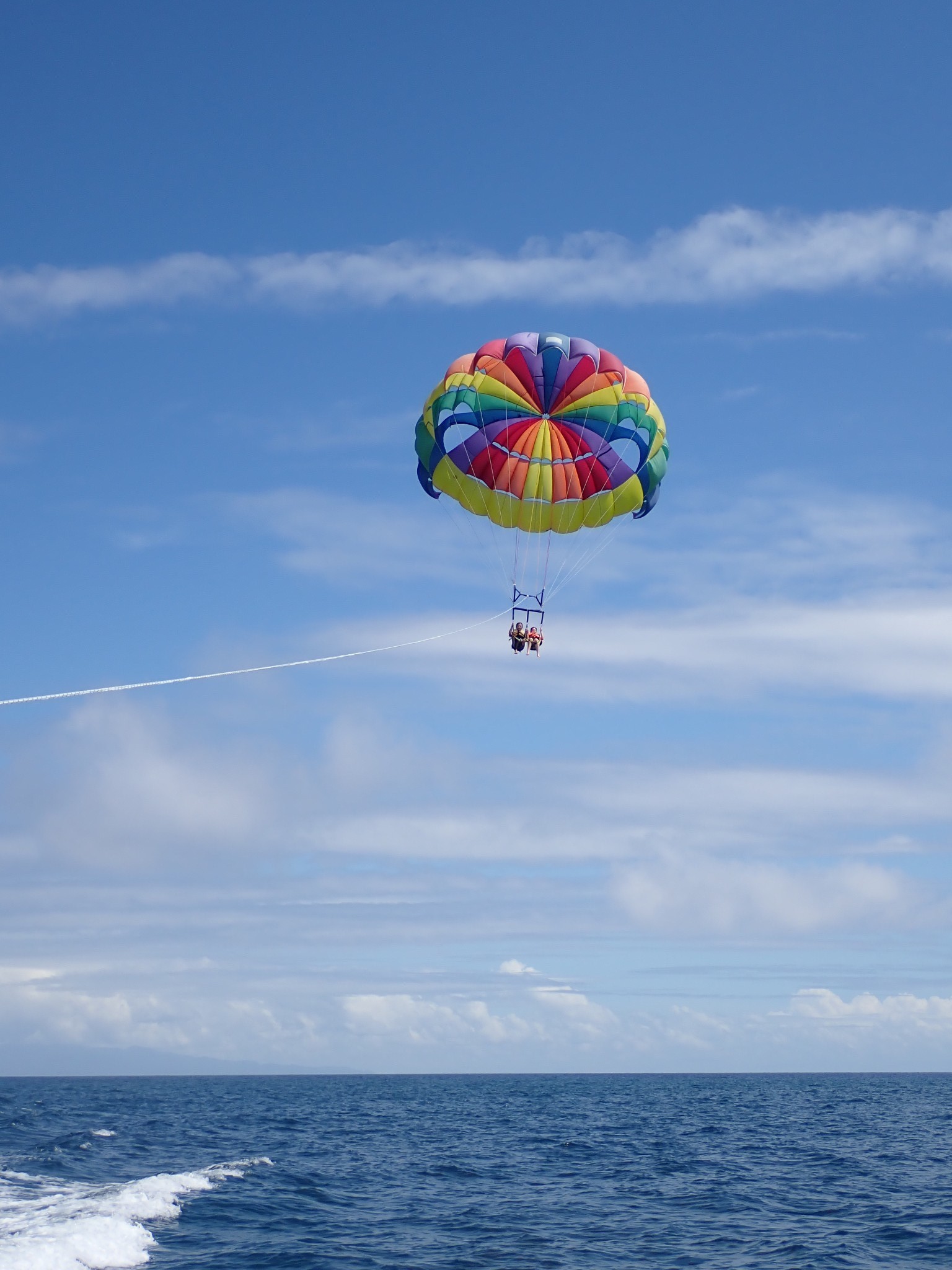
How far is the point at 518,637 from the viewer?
95.6 feet

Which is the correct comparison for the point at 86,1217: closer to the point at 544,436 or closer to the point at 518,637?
the point at 518,637

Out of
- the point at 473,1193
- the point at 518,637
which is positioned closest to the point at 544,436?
the point at 518,637

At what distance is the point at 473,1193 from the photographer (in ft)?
112

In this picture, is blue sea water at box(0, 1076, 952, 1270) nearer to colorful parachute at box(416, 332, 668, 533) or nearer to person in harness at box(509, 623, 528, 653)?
person in harness at box(509, 623, 528, 653)

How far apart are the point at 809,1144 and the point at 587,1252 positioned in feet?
95.0

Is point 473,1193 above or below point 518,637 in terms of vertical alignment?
below

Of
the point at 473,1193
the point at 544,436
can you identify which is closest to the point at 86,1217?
the point at 473,1193

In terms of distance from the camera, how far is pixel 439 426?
30984 mm

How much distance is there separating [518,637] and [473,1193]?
57.6ft

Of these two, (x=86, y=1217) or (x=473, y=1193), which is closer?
(x=86, y=1217)

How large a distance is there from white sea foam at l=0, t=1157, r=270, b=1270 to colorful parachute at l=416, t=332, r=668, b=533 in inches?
802

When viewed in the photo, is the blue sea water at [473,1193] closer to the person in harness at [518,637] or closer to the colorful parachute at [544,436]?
the person in harness at [518,637]

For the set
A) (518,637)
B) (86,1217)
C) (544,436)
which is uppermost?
(544,436)

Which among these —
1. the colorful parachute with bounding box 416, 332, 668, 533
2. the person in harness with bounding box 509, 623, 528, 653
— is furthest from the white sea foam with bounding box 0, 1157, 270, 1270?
the colorful parachute with bounding box 416, 332, 668, 533
